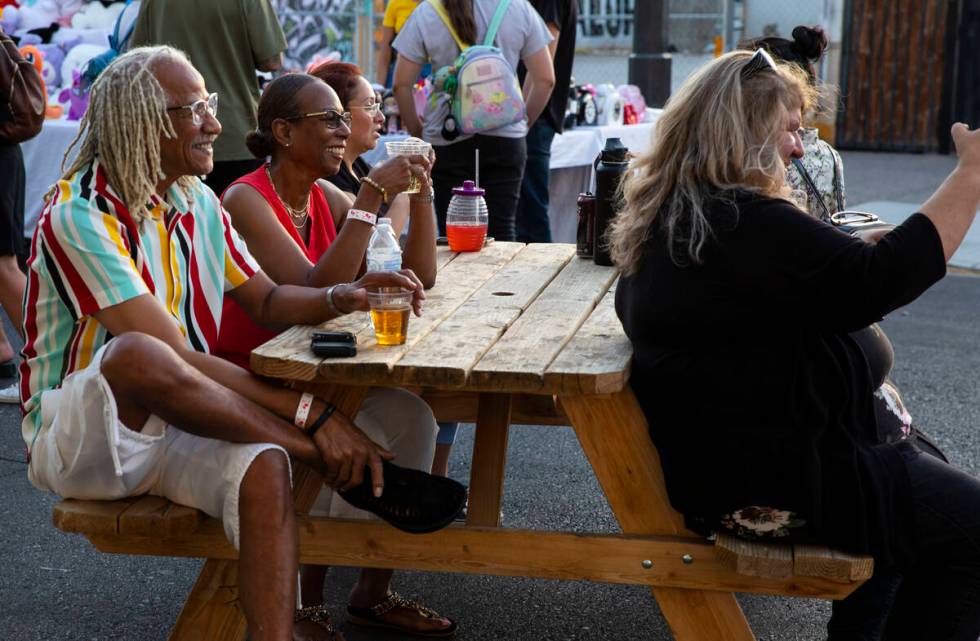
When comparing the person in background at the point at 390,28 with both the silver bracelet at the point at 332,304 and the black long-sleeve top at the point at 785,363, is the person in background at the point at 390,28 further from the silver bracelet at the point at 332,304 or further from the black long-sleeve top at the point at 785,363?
the black long-sleeve top at the point at 785,363

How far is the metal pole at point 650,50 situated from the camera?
10.7 metres

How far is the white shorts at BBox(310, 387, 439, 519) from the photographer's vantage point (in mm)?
2926

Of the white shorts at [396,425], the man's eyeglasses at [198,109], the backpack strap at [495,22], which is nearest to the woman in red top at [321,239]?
the white shorts at [396,425]

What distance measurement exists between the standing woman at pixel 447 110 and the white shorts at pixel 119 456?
3120mm

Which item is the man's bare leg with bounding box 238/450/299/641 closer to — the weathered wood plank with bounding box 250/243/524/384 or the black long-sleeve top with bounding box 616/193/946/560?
the weathered wood plank with bounding box 250/243/524/384

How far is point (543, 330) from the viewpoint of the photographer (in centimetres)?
270

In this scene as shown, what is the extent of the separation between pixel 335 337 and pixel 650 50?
8.83 metres

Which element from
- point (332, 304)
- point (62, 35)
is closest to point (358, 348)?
point (332, 304)

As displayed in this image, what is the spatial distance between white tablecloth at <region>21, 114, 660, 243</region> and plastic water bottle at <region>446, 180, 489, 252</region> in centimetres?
330

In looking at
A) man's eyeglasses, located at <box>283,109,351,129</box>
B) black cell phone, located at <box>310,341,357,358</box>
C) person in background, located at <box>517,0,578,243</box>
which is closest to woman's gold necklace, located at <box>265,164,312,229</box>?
man's eyeglasses, located at <box>283,109,351,129</box>

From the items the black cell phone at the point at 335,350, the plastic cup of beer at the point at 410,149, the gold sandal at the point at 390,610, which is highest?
the plastic cup of beer at the point at 410,149

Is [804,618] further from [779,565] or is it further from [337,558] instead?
[337,558]

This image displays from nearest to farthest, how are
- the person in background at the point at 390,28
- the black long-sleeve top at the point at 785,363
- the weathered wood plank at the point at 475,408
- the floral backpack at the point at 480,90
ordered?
the black long-sleeve top at the point at 785,363, the weathered wood plank at the point at 475,408, the floral backpack at the point at 480,90, the person in background at the point at 390,28

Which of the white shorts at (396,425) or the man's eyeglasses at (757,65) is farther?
the white shorts at (396,425)
